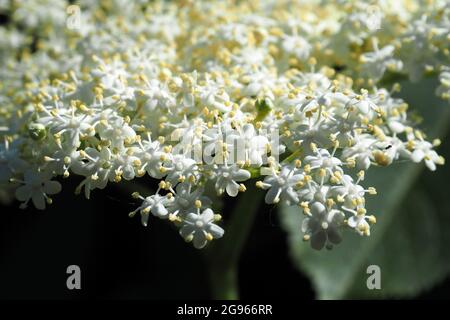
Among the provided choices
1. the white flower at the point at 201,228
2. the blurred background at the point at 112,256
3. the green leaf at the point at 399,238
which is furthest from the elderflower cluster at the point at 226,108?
the blurred background at the point at 112,256

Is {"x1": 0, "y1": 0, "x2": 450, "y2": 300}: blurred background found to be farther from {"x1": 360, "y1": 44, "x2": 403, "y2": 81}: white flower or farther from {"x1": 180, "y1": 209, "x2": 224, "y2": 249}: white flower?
{"x1": 180, "y1": 209, "x2": 224, "y2": 249}: white flower

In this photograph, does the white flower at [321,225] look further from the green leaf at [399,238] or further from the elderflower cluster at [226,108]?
the green leaf at [399,238]

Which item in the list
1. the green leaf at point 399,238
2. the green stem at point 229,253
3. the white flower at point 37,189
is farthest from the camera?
the green leaf at point 399,238

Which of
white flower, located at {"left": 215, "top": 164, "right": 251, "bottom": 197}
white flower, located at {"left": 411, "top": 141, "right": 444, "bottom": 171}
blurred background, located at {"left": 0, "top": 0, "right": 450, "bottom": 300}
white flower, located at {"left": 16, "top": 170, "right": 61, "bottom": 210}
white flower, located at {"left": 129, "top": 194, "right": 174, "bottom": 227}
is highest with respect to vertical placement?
blurred background, located at {"left": 0, "top": 0, "right": 450, "bottom": 300}

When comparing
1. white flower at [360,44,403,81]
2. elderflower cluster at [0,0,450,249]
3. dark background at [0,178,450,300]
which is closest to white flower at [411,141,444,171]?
elderflower cluster at [0,0,450,249]

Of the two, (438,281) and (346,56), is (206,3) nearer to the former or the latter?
(346,56)

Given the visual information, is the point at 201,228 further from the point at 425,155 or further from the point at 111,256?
the point at 111,256
